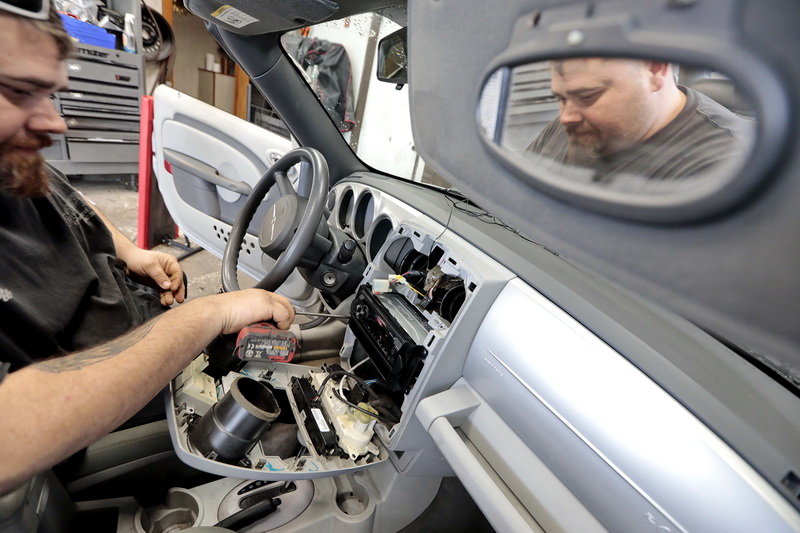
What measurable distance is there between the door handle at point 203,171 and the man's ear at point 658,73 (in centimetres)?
166

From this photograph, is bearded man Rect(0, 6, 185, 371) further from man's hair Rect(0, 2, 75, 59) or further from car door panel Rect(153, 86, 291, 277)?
car door panel Rect(153, 86, 291, 277)

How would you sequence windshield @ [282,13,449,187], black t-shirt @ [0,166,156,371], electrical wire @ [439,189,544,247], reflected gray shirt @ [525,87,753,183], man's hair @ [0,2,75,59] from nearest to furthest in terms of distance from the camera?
reflected gray shirt @ [525,87,753,183]
man's hair @ [0,2,75,59]
black t-shirt @ [0,166,156,371]
electrical wire @ [439,189,544,247]
windshield @ [282,13,449,187]

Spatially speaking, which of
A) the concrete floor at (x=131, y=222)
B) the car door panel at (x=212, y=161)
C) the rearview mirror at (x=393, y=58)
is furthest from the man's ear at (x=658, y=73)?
the concrete floor at (x=131, y=222)

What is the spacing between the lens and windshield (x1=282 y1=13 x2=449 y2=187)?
1.50 metres

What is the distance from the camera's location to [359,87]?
2.22 meters

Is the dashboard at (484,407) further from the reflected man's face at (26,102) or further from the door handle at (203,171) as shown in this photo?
the door handle at (203,171)

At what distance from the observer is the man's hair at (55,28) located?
1.95 feet

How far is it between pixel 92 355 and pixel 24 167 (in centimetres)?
43

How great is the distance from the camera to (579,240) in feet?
0.83

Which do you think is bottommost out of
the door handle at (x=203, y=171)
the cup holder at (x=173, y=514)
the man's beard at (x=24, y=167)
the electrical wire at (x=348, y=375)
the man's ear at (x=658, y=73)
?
the cup holder at (x=173, y=514)

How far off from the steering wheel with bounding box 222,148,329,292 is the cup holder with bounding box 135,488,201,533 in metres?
0.52

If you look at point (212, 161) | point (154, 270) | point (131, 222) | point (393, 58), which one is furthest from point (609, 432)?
point (131, 222)

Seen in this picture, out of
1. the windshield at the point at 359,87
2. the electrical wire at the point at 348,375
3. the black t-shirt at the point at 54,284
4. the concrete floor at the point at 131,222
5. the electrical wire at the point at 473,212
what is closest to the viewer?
the black t-shirt at the point at 54,284

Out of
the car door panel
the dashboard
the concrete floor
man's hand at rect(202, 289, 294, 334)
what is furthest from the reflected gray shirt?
the concrete floor
